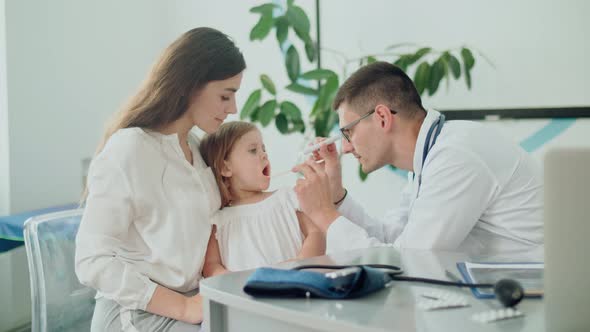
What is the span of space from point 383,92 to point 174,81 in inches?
25.8

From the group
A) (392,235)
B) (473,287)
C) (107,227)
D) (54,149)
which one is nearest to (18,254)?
(54,149)

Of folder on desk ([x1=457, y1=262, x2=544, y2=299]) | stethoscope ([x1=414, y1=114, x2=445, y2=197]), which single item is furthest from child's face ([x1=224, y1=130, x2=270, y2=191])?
folder on desk ([x1=457, y1=262, x2=544, y2=299])

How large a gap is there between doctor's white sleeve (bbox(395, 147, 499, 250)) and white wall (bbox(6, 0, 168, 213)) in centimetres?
232

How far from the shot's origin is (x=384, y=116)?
2.02 metres

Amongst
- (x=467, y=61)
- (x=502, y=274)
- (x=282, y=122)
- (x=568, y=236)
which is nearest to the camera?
(x=568, y=236)

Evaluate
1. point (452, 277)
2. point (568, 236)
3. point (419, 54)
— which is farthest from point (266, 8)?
point (568, 236)

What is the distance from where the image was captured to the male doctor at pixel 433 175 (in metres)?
1.71

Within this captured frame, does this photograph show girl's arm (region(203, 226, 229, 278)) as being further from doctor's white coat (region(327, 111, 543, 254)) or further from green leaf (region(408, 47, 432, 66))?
green leaf (region(408, 47, 432, 66))

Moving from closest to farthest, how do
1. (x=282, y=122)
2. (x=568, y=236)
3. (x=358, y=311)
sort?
(x=568, y=236)
(x=358, y=311)
(x=282, y=122)

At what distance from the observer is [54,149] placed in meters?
3.49

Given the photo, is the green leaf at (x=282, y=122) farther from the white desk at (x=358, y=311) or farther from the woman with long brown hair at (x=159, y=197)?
the white desk at (x=358, y=311)

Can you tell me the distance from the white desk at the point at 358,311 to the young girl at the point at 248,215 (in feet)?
1.59

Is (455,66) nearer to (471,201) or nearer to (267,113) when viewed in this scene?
(267,113)

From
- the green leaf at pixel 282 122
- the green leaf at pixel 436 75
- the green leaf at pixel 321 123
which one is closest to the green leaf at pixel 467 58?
the green leaf at pixel 436 75
